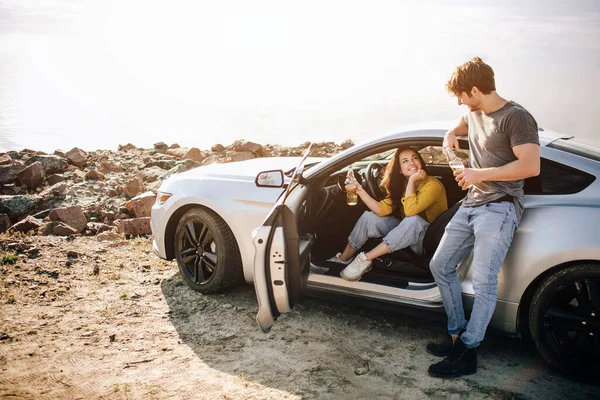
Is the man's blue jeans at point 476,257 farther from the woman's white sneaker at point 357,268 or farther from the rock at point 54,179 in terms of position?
the rock at point 54,179

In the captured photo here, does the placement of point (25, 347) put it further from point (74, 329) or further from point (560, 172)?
point (560, 172)

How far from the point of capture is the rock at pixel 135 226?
23.0 ft

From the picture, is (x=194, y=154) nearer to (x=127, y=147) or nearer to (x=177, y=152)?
Result: (x=177, y=152)

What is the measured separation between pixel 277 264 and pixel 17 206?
6473mm

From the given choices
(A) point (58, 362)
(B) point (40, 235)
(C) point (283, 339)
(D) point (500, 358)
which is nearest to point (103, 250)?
(B) point (40, 235)

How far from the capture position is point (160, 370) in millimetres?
3580

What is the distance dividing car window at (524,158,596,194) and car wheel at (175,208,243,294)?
2387mm

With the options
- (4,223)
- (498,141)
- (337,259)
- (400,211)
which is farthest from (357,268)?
(4,223)

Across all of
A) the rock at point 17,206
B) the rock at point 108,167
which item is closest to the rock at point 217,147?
the rock at point 108,167

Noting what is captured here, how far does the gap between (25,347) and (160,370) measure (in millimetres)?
1141

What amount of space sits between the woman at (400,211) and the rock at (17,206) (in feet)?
20.4

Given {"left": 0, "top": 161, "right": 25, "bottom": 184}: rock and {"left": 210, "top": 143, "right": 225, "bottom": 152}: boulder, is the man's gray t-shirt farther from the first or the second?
{"left": 210, "top": 143, "right": 225, "bottom": 152}: boulder

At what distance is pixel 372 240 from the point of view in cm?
409

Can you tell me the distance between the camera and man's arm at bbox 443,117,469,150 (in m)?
3.43
